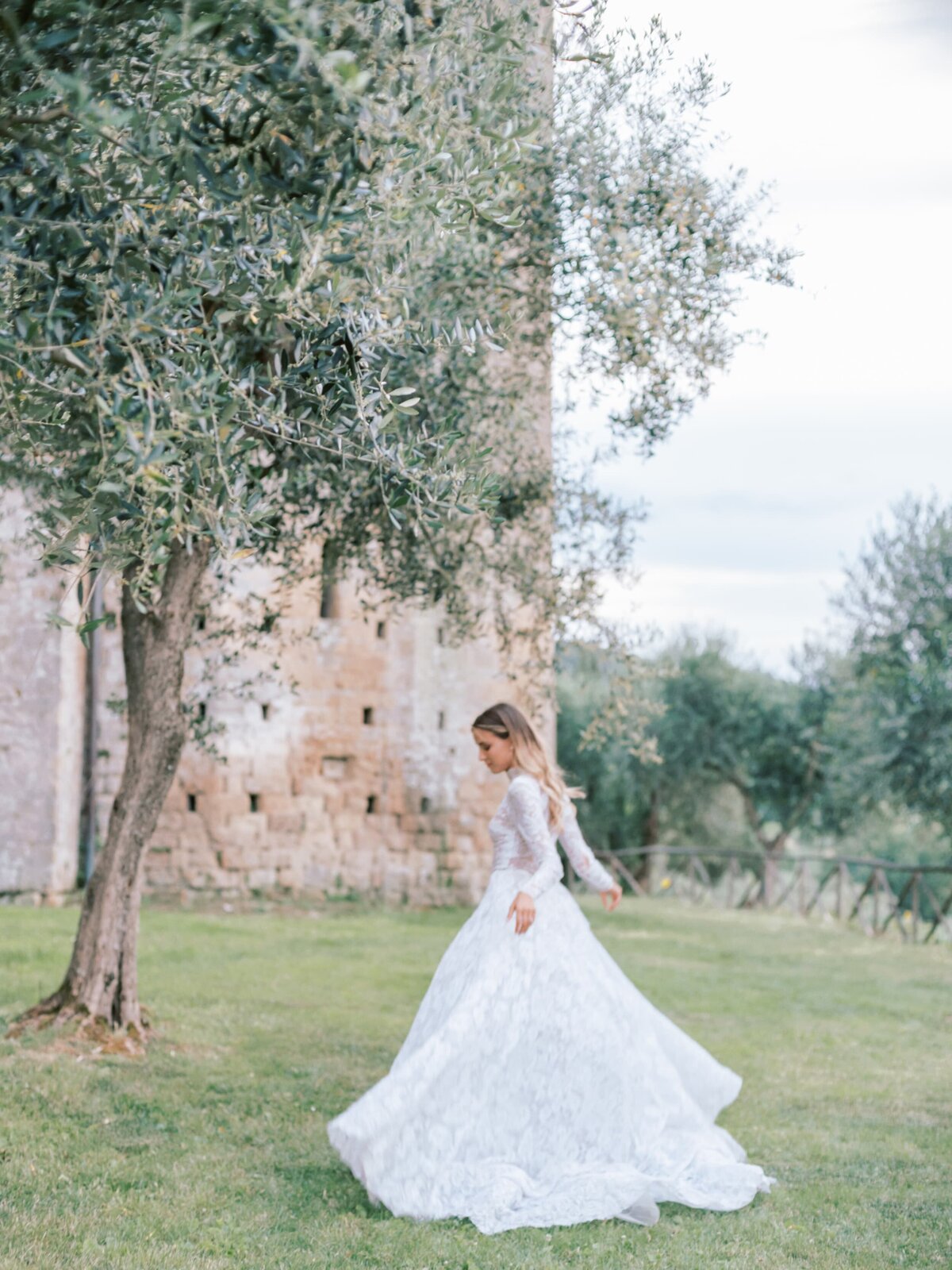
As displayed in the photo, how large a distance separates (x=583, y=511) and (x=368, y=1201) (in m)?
5.32

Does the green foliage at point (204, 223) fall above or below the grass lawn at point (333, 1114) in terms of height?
above

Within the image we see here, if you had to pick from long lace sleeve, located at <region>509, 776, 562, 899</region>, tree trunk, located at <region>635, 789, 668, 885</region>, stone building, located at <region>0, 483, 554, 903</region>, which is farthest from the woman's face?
tree trunk, located at <region>635, 789, 668, 885</region>

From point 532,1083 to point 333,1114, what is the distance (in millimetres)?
1813

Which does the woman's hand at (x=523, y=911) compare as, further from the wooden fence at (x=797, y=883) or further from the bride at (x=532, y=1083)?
the wooden fence at (x=797, y=883)

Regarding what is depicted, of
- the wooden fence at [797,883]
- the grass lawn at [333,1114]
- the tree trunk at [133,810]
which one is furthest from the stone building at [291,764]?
the tree trunk at [133,810]

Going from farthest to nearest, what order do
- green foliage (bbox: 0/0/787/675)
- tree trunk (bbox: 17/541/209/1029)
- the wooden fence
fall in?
the wooden fence < tree trunk (bbox: 17/541/209/1029) < green foliage (bbox: 0/0/787/675)

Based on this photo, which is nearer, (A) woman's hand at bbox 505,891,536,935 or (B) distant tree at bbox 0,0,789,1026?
(B) distant tree at bbox 0,0,789,1026

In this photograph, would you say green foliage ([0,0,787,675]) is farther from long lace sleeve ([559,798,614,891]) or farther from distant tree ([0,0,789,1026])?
long lace sleeve ([559,798,614,891])

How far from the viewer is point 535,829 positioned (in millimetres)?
5137

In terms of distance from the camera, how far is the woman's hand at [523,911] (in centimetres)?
496

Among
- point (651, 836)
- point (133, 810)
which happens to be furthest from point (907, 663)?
point (133, 810)

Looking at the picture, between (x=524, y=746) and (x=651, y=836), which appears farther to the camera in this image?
(x=651, y=836)

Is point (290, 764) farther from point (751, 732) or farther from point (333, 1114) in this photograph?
point (751, 732)

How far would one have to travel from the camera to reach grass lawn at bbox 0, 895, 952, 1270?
13.9ft
